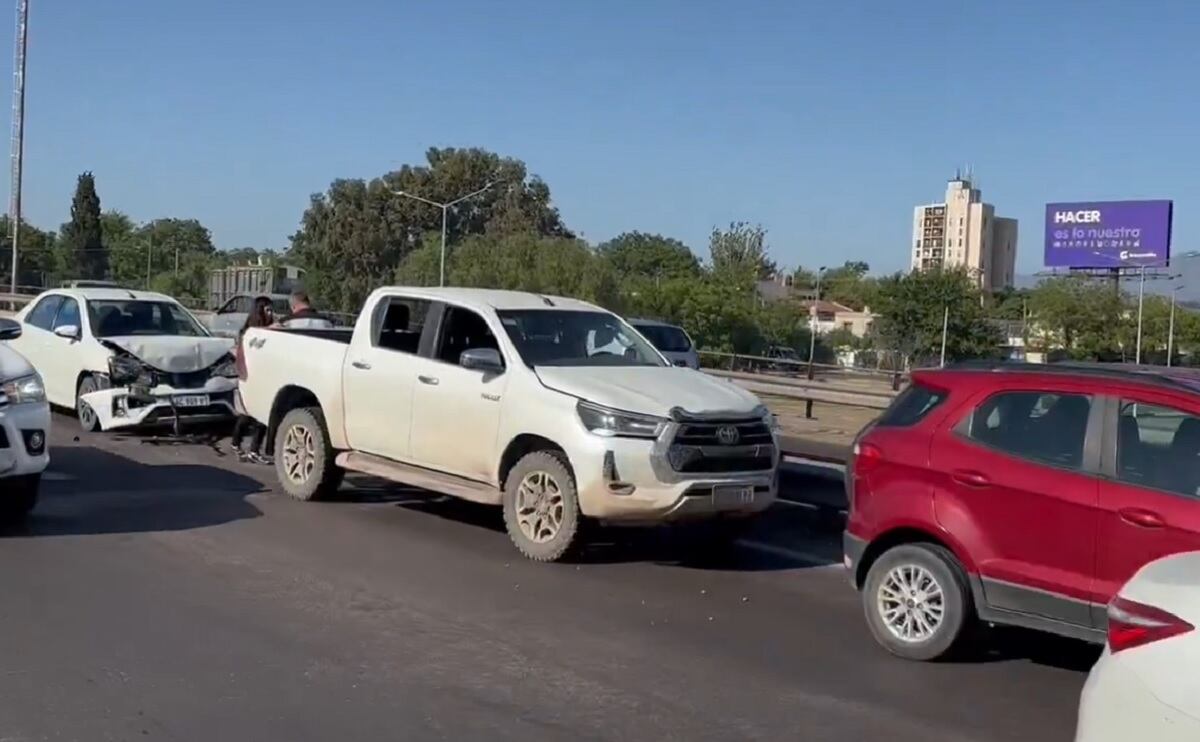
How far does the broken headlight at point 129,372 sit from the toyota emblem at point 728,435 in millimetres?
8229

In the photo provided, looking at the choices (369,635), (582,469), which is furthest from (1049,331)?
(369,635)

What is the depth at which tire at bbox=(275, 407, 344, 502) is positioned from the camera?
11492 mm

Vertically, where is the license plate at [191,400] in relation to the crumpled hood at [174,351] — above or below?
below

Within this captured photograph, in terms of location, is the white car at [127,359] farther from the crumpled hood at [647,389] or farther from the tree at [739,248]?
the tree at [739,248]

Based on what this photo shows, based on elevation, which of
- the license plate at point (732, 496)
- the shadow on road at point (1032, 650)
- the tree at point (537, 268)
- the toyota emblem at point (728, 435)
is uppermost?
the tree at point (537, 268)

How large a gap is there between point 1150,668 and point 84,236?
275 feet

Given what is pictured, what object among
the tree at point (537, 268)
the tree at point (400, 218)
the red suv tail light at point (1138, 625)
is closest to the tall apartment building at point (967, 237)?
→ the tree at point (537, 268)

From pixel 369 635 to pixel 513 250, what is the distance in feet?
196

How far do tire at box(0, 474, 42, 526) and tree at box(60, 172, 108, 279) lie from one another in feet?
230

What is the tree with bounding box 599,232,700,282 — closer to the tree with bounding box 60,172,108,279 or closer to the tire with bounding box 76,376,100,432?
the tree with bounding box 60,172,108,279

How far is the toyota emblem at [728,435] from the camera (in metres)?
9.27

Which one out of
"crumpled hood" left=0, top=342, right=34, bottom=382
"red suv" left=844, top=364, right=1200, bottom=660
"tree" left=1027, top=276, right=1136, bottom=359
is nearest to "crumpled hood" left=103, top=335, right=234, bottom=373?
"crumpled hood" left=0, top=342, right=34, bottom=382

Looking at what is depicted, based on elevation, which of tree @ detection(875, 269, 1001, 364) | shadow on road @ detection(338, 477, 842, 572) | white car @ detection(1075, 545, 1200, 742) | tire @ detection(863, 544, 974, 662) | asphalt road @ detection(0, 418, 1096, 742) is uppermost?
tree @ detection(875, 269, 1001, 364)

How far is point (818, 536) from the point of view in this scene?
36.5 ft
